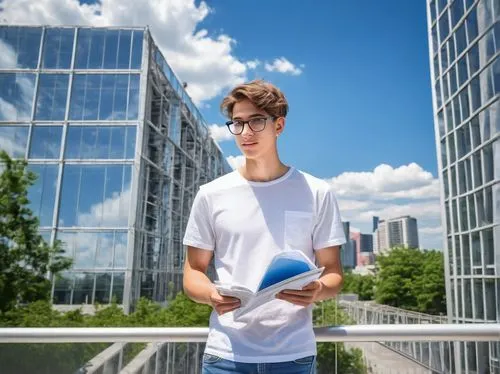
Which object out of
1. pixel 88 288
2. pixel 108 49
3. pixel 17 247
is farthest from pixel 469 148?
pixel 108 49

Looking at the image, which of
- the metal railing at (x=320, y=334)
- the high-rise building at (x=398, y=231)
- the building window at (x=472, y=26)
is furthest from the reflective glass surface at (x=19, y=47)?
the high-rise building at (x=398, y=231)

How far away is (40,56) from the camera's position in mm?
19188

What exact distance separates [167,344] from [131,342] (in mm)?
146

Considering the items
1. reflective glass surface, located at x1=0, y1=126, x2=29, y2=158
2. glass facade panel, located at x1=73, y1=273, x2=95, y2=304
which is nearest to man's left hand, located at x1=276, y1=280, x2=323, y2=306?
glass facade panel, located at x1=73, y1=273, x2=95, y2=304

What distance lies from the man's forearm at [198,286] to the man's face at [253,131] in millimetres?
394

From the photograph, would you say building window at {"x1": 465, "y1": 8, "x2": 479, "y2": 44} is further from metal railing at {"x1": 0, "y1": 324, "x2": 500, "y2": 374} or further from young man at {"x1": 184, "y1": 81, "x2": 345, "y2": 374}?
young man at {"x1": 184, "y1": 81, "x2": 345, "y2": 374}

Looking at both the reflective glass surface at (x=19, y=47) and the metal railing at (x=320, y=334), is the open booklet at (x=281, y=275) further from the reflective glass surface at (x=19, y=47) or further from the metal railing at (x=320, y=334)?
the reflective glass surface at (x=19, y=47)

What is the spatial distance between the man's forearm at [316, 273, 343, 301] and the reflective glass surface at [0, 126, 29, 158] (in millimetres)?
19869

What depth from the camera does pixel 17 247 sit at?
37.9 ft

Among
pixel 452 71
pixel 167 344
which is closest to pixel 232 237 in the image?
pixel 167 344

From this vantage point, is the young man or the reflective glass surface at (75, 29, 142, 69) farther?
the reflective glass surface at (75, 29, 142, 69)

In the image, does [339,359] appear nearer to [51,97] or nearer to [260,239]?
[260,239]

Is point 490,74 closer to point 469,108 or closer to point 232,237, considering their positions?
point 469,108

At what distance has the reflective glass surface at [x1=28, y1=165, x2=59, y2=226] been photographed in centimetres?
1769
